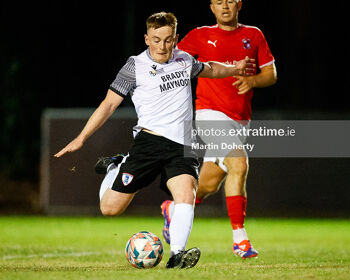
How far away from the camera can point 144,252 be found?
786 cm

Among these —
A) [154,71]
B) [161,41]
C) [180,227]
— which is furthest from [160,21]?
[180,227]

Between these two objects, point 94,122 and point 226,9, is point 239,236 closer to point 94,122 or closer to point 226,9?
point 94,122

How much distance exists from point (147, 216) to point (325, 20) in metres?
8.81

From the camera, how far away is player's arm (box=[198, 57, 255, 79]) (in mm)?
8523

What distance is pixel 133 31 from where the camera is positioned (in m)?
21.8

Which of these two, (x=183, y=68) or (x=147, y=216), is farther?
(x=147, y=216)

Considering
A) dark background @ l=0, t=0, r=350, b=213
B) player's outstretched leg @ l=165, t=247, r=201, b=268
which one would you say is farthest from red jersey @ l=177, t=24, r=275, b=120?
dark background @ l=0, t=0, r=350, b=213

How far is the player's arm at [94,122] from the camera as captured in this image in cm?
783

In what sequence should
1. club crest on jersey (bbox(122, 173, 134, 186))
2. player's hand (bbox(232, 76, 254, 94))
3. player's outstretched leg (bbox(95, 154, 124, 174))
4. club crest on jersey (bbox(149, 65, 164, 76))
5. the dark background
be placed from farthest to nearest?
the dark background
player's hand (bbox(232, 76, 254, 94))
player's outstretched leg (bbox(95, 154, 124, 174))
club crest on jersey (bbox(122, 173, 134, 186))
club crest on jersey (bbox(149, 65, 164, 76))

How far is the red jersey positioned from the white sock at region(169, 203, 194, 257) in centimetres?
182

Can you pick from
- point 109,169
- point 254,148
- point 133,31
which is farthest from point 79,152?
point 109,169

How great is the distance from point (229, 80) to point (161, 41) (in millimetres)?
1587

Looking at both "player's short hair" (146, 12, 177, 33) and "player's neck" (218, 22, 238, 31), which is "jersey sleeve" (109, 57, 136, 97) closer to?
"player's short hair" (146, 12, 177, 33)

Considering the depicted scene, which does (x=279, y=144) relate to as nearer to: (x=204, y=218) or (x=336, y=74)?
(x=204, y=218)
